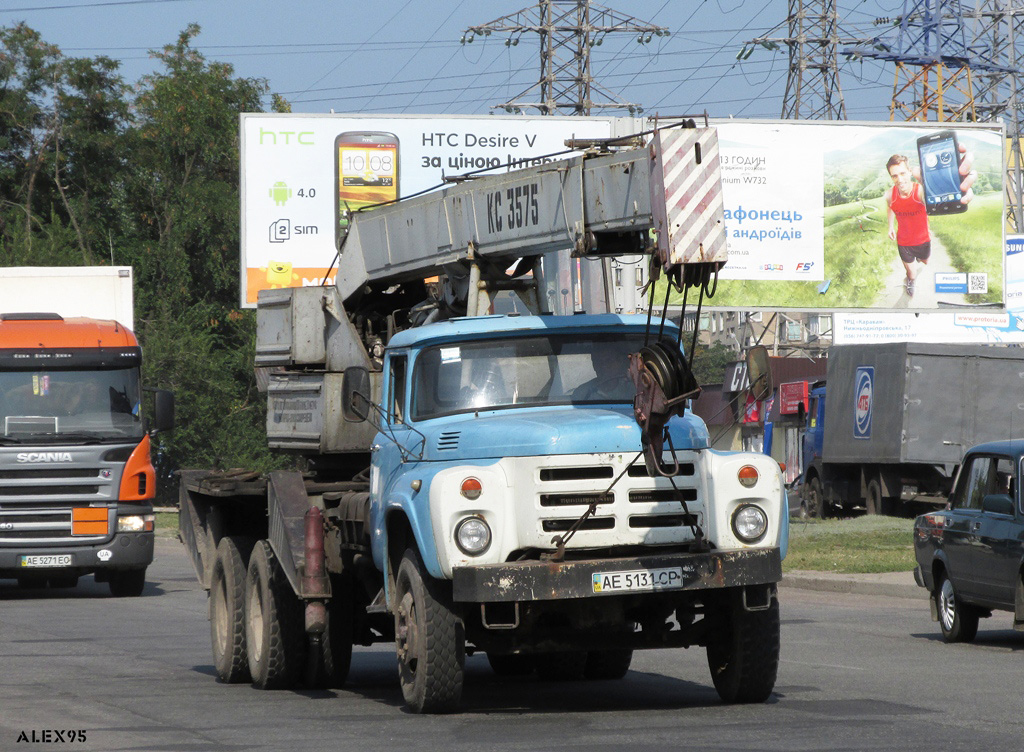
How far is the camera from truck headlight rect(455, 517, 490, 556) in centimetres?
911

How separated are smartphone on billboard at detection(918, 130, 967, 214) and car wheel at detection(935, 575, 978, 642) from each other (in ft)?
78.5

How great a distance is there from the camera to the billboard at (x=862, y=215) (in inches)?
1425

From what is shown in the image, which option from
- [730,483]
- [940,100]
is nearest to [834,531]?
[730,483]

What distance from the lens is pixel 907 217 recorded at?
3731cm

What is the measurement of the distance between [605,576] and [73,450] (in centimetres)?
1294

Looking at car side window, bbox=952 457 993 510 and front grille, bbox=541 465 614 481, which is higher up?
front grille, bbox=541 465 614 481

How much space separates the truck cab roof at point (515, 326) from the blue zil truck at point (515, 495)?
16mm

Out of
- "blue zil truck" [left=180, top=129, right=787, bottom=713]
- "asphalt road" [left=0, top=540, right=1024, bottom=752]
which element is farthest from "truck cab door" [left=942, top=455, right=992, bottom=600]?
"blue zil truck" [left=180, top=129, right=787, bottom=713]

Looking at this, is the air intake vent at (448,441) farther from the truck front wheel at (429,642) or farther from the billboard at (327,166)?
the billboard at (327,166)

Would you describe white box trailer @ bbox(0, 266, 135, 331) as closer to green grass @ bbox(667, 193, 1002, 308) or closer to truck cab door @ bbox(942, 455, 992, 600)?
truck cab door @ bbox(942, 455, 992, 600)

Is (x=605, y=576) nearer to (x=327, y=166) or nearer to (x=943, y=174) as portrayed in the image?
(x=327, y=166)

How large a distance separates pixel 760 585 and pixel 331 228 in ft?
85.0

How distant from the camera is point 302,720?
32.1 feet

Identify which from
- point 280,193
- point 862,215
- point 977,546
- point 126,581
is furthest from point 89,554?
point 862,215
